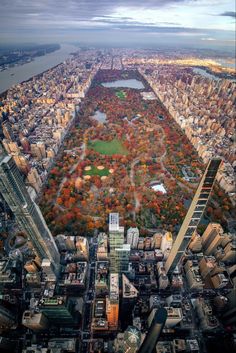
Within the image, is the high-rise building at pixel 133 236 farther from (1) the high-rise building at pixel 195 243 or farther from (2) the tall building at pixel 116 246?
(1) the high-rise building at pixel 195 243

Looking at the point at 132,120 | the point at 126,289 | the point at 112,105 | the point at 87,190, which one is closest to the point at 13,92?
the point at 112,105

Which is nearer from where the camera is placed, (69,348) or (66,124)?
(69,348)

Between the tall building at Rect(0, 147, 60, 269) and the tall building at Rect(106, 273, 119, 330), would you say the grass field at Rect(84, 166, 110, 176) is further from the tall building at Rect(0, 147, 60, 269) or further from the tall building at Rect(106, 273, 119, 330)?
the tall building at Rect(106, 273, 119, 330)

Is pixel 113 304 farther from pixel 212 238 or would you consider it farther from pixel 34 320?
pixel 212 238

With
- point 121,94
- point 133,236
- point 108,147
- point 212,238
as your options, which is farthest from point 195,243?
point 121,94

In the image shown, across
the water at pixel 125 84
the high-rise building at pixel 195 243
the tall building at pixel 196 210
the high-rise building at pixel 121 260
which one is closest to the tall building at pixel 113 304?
the high-rise building at pixel 121 260

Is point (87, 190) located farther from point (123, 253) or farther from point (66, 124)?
point (66, 124)
